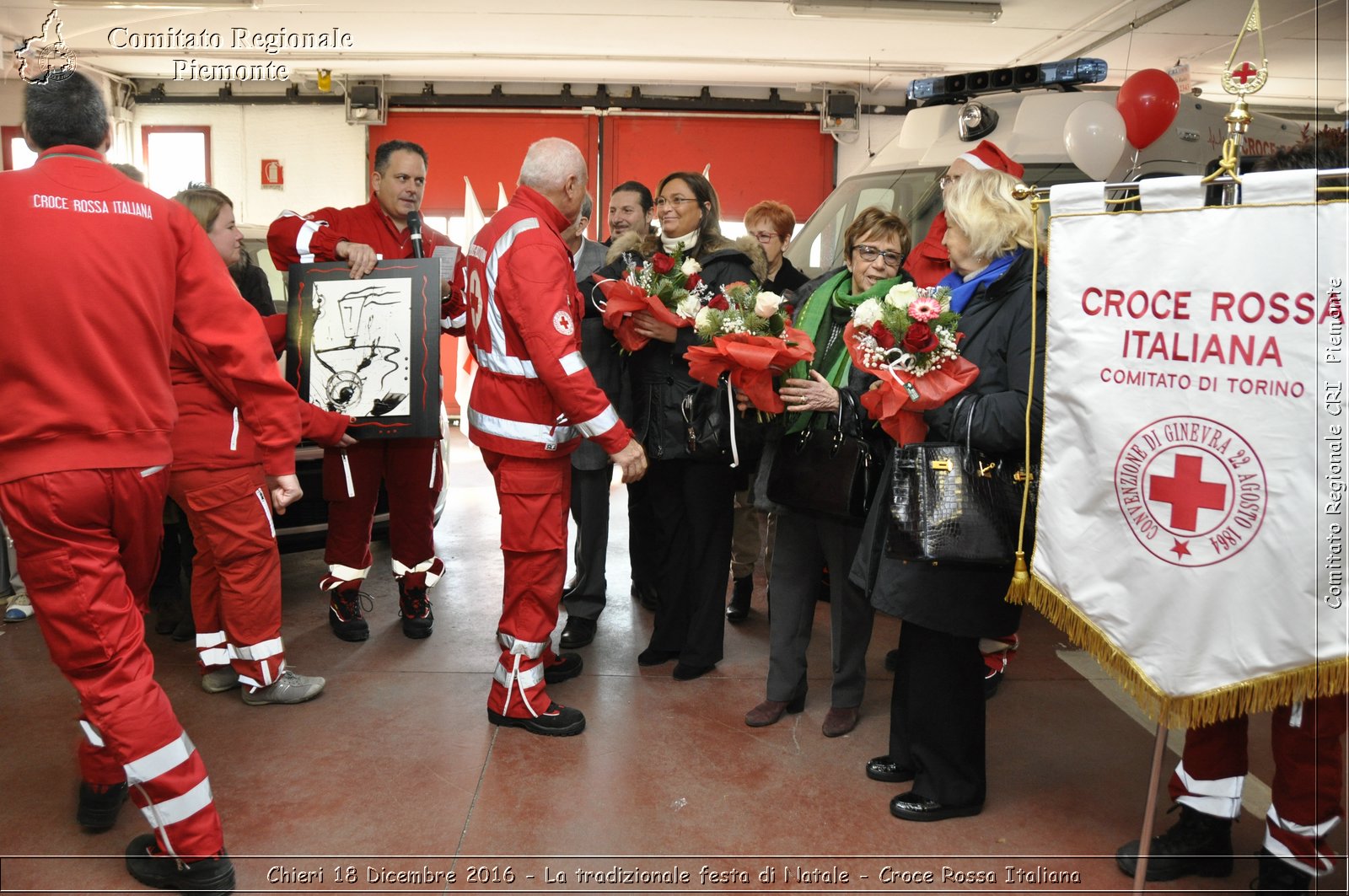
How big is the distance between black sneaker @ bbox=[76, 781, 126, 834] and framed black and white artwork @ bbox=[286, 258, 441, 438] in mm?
1699

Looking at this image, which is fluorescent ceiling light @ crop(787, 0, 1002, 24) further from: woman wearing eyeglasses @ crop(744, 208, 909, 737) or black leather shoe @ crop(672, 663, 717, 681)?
black leather shoe @ crop(672, 663, 717, 681)

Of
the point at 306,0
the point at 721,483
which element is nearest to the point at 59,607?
the point at 721,483

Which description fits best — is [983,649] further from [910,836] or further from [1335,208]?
[1335,208]

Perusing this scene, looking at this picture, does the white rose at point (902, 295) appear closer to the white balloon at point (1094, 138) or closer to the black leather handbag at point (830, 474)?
the black leather handbag at point (830, 474)

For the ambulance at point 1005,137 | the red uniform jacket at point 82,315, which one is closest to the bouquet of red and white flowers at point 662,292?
the red uniform jacket at point 82,315

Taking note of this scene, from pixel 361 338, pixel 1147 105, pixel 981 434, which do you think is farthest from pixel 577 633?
pixel 1147 105

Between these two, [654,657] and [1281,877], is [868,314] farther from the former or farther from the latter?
[654,657]

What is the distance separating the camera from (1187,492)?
2.28 metres

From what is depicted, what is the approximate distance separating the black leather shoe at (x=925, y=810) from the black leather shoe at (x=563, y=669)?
5.01 feet

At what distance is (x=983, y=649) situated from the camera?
13.6ft

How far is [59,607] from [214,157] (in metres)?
12.5

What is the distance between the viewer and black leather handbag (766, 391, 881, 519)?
3.38 m

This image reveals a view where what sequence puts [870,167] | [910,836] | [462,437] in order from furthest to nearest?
[462,437]
[870,167]
[910,836]

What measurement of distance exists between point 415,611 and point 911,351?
9.21 ft
